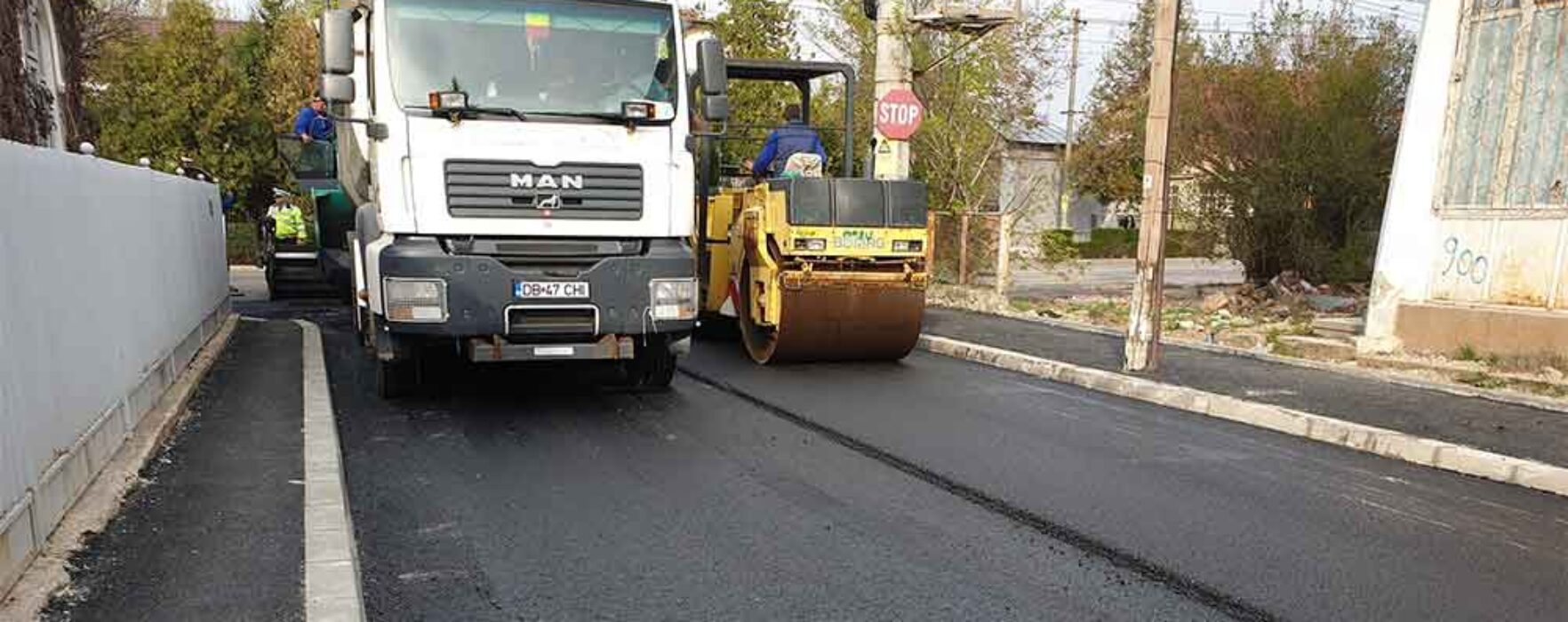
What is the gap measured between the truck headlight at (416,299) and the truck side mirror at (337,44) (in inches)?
55.8

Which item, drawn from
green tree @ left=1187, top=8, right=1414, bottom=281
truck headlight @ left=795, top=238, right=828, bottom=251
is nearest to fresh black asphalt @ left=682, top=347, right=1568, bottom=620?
truck headlight @ left=795, top=238, right=828, bottom=251

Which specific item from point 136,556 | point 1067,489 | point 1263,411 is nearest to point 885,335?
point 1263,411

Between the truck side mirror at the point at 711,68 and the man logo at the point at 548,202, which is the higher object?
the truck side mirror at the point at 711,68

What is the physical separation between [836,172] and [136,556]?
1514 centimetres

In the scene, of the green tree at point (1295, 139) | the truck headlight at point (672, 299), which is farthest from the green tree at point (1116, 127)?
the truck headlight at point (672, 299)

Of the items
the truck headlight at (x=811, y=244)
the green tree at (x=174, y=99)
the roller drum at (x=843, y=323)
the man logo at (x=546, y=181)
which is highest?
the green tree at (x=174, y=99)

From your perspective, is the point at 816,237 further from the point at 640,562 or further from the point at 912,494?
the point at 640,562

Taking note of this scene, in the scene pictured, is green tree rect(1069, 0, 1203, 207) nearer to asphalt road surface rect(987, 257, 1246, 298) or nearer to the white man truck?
asphalt road surface rect(987, 257, 1246, 298)

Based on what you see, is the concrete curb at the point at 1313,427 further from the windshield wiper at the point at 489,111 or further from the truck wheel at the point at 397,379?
the truck wheel at the point at 397,379

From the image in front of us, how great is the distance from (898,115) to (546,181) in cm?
662

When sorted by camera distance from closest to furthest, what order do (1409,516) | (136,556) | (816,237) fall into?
(136,556)
(1409,516)
(816,237)

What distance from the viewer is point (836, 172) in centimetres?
1864

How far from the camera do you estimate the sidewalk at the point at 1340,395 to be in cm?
684

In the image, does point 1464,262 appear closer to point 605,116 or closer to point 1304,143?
point 1304,143
